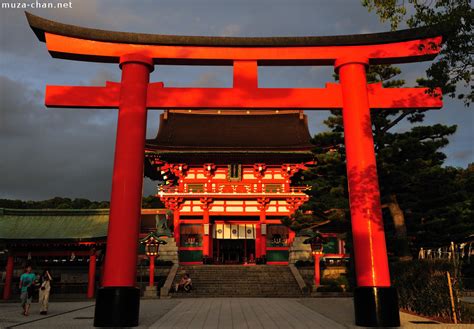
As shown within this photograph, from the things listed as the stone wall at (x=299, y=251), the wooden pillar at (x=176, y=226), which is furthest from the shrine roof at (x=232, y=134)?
the stone wall at (x=299, y=251)

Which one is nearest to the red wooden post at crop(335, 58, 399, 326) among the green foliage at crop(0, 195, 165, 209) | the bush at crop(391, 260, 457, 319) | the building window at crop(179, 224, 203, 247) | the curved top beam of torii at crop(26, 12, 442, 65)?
the curved top beam of torii at crop(26, 12, 442, 65)

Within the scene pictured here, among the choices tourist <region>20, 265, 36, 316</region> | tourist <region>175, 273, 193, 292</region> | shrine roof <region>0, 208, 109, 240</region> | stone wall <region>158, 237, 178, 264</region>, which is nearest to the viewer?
tourist <region>20, 265, 36, 316</region>

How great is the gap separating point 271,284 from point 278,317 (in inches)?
407

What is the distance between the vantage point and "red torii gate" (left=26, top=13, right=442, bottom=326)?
321 inches

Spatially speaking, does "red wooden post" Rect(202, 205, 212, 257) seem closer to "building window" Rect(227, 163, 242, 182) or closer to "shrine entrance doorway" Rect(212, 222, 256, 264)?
"shrine entrance doorway" Rect(212, 222, 256, 264)

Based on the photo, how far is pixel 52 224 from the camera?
20.9m

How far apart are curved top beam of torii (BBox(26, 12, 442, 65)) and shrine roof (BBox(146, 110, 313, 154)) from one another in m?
15.5

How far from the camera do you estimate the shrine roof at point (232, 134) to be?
25.0 metres

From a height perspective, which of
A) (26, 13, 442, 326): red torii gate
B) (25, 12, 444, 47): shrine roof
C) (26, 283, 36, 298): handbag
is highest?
(25, 12, 444, 47): shrine roof

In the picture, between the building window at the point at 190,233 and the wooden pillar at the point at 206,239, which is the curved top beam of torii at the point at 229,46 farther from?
the building window at the point at 190,233

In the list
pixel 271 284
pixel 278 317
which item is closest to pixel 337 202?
pixel 271 284

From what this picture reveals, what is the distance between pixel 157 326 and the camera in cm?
816

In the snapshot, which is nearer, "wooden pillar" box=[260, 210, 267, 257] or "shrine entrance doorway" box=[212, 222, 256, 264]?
"wooden pillar" box=[260, 210, 267, 257]

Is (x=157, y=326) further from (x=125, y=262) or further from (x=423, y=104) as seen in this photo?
(x=423, y=104)
